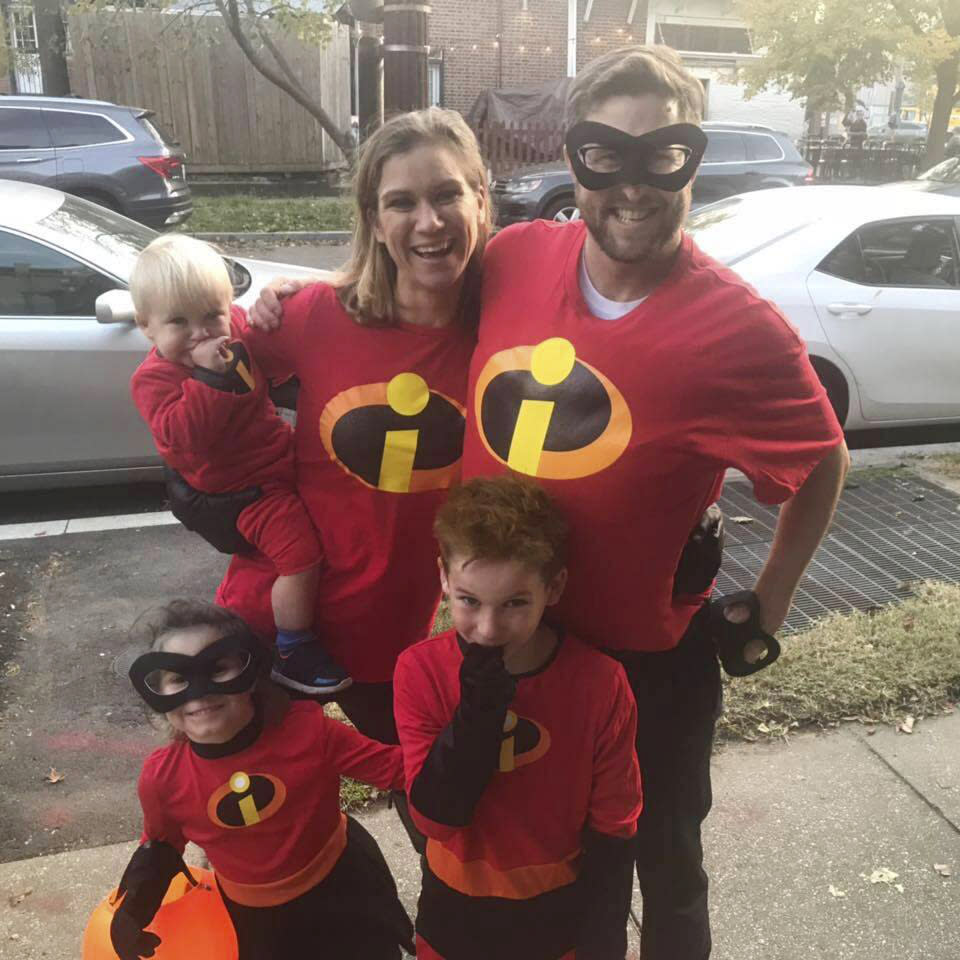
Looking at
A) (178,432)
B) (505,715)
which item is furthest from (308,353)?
(505,715)

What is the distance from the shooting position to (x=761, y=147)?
47.8 feet

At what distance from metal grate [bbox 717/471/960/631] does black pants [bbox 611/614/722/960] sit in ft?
7.49

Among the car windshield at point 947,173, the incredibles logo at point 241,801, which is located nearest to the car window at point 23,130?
the car windshield at point 947,173

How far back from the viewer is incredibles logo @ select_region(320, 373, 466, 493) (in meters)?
2.07

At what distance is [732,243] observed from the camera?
617 centimetres

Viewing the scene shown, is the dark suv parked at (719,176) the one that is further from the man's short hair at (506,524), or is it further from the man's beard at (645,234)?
the man's short hair at (506,524)

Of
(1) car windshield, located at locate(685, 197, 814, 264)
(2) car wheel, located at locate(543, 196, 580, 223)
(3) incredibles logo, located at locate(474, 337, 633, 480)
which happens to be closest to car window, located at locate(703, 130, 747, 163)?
(2) car wheel, located at locate(543, 196, 580, 223)

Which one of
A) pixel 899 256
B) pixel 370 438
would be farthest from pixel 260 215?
pixel 370 438

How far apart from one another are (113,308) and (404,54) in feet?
6.80

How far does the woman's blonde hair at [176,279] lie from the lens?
84.3 inches

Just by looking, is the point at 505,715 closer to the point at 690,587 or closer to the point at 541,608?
the point at 541,608

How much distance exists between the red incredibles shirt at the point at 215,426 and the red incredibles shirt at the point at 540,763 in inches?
22.6

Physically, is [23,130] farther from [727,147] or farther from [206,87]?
[727,147]

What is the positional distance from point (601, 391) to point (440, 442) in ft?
1.53
